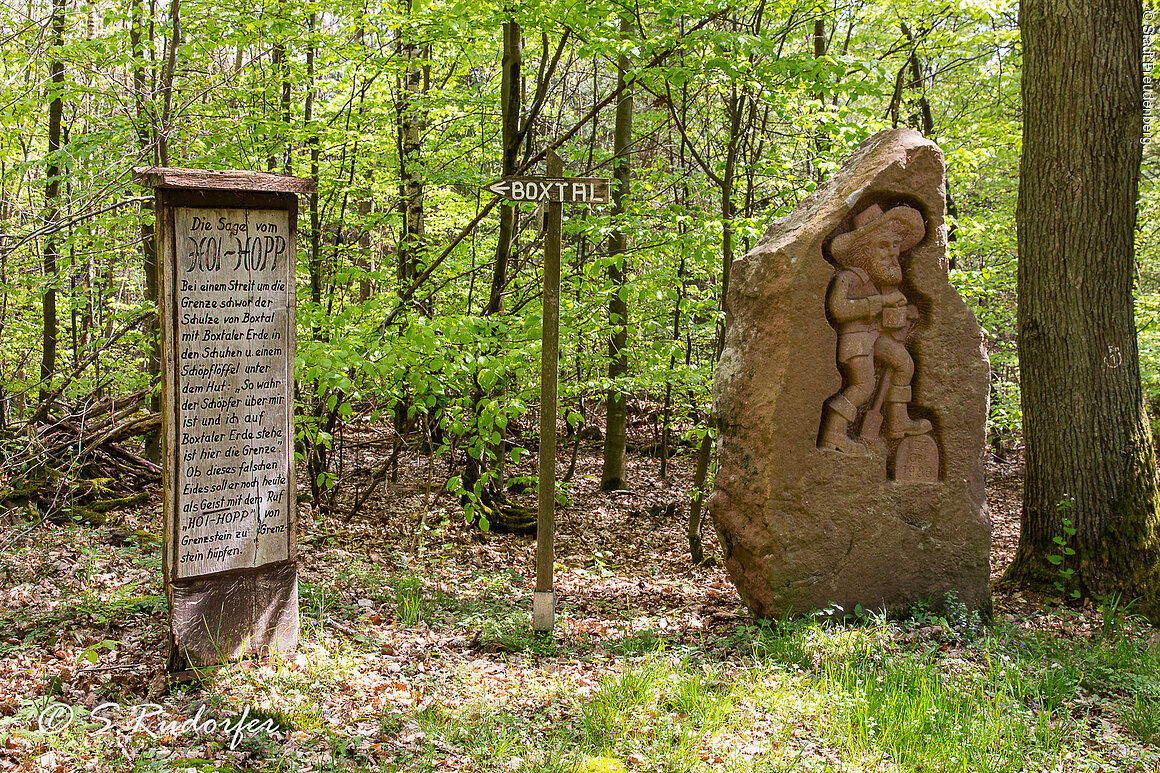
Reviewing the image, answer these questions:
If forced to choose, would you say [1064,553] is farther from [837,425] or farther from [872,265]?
[872,265]

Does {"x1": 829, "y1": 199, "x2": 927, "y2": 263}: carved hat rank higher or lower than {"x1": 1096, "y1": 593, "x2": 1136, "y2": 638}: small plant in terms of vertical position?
higher

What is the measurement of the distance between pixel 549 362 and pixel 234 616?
Answer: 210 centimetres

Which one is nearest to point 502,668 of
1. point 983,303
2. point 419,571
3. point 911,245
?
point 419,571

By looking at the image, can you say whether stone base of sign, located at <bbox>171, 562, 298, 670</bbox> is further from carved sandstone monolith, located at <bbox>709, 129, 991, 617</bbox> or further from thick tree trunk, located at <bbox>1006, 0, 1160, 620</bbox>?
thick tree trunk, located at <bbox>1006, 0, 1160, 620</bbox>

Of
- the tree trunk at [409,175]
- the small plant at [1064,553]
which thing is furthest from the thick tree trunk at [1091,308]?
the tree trunk at [409,175]

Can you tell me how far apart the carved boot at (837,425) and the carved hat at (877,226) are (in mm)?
834

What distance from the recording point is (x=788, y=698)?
3.57 meters

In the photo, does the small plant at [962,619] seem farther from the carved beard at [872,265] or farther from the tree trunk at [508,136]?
the tree trunk at [508,136]

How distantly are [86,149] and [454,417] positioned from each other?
3.44 meters

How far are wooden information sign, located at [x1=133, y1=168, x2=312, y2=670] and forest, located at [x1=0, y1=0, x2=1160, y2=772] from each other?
12.5 inches

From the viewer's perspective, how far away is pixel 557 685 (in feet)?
12.5

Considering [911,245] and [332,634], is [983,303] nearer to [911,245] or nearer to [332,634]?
[911,245]

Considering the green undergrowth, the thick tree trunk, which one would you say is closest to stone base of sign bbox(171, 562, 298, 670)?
the green undergrowth

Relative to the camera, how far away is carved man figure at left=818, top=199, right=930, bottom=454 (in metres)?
4.59
